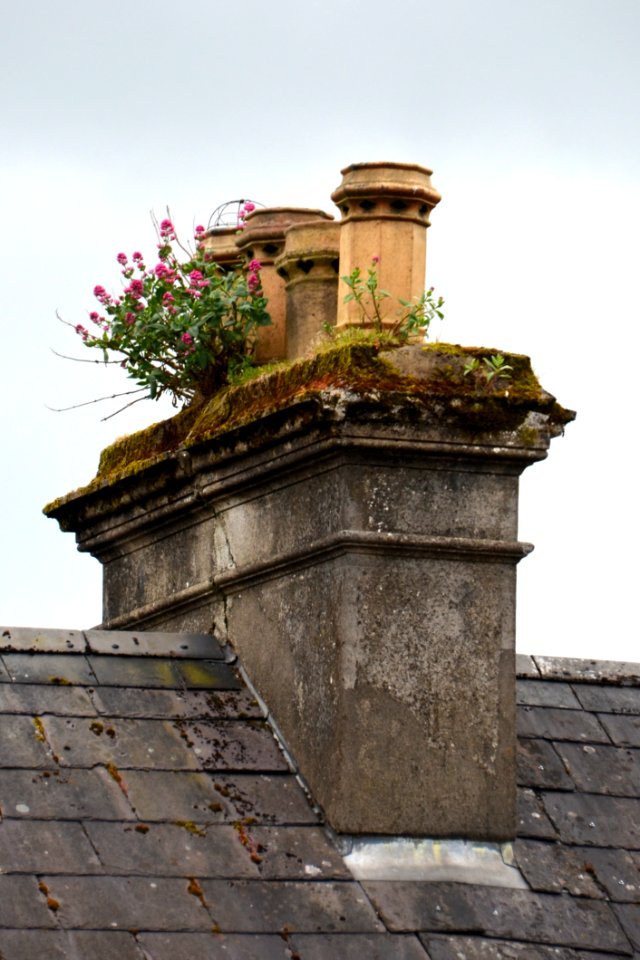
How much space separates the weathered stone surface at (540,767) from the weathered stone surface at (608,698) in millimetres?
417

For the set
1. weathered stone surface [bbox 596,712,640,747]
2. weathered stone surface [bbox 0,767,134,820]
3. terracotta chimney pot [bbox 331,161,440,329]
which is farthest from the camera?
weathered stone surface [bbox 596,712,640,747]

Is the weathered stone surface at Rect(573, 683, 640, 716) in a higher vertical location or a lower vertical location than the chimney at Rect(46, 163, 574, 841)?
lower

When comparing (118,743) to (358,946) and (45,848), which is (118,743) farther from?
(358,946)

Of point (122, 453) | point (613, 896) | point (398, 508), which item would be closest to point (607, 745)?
point (613, 896)

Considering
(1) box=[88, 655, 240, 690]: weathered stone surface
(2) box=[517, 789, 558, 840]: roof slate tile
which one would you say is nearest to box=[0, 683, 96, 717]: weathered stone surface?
(1) box=[88, 655, 240, 690]: weathered stone surface

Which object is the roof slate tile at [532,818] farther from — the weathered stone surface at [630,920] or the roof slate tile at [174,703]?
the roof slate tile at [174,703]

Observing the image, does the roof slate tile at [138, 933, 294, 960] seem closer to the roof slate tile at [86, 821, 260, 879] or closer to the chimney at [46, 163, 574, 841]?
the roof slate tile at [86, 821, 260, 879]

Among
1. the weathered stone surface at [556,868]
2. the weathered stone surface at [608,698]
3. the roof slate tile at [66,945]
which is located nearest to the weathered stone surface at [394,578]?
the weathered stone surface at [556,868]

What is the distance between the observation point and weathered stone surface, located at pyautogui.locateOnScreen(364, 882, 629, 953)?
5227mm

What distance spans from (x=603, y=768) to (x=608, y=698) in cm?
52

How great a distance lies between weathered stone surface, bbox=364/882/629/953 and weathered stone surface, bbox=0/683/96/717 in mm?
1010

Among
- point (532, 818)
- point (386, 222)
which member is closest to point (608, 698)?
point (532, 818)

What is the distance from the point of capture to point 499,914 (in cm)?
533

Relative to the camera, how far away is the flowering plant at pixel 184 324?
6.60 m
